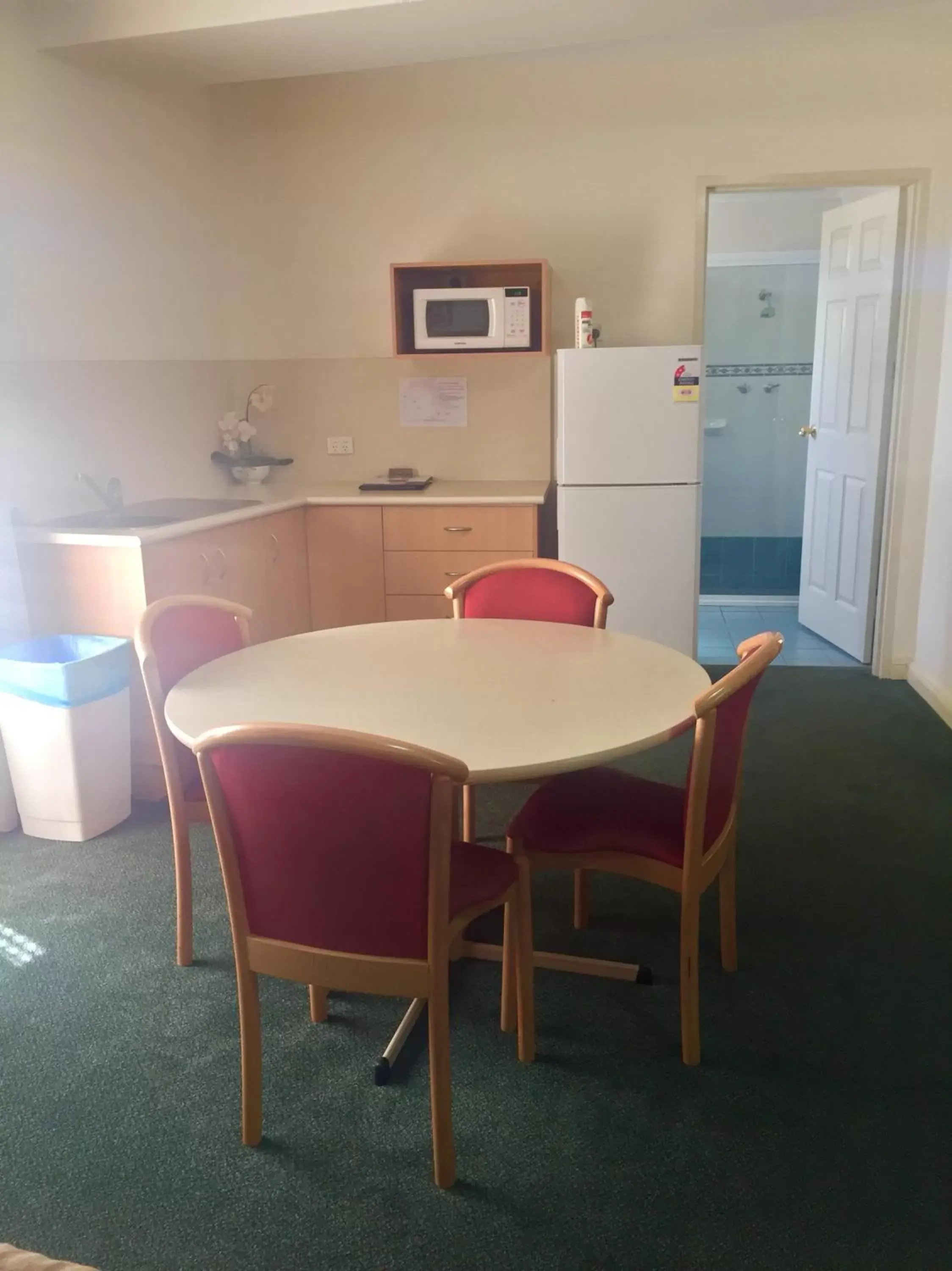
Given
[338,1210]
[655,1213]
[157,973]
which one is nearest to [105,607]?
[157,973]

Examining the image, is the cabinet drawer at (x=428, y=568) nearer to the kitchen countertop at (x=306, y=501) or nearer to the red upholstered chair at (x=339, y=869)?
the kitchen countertop at (x=306, y=501)

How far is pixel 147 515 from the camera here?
3.47 m

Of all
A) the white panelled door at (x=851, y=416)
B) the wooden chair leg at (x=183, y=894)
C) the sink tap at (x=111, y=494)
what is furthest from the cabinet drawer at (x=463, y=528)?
the wooden chair leg at (x=183, y=894)

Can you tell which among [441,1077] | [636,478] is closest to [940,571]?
[636,478]

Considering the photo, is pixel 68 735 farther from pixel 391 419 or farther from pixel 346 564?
pixel 391 419

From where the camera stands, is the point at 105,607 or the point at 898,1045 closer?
the point at 898,1045

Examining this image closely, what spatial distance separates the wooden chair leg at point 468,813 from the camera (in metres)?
2.63

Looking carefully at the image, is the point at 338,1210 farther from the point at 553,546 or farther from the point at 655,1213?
the point at 553,546

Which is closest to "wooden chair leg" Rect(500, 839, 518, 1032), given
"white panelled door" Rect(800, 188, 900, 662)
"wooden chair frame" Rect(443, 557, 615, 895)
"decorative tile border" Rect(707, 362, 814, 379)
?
"wooden chair frame" Rect(443, 557, 615, 895)

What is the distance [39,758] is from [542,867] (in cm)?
169

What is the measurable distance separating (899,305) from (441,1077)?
369cm

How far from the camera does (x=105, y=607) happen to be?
303 centimetres

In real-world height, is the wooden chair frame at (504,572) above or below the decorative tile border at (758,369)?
below

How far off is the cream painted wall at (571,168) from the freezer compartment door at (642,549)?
834 mm
